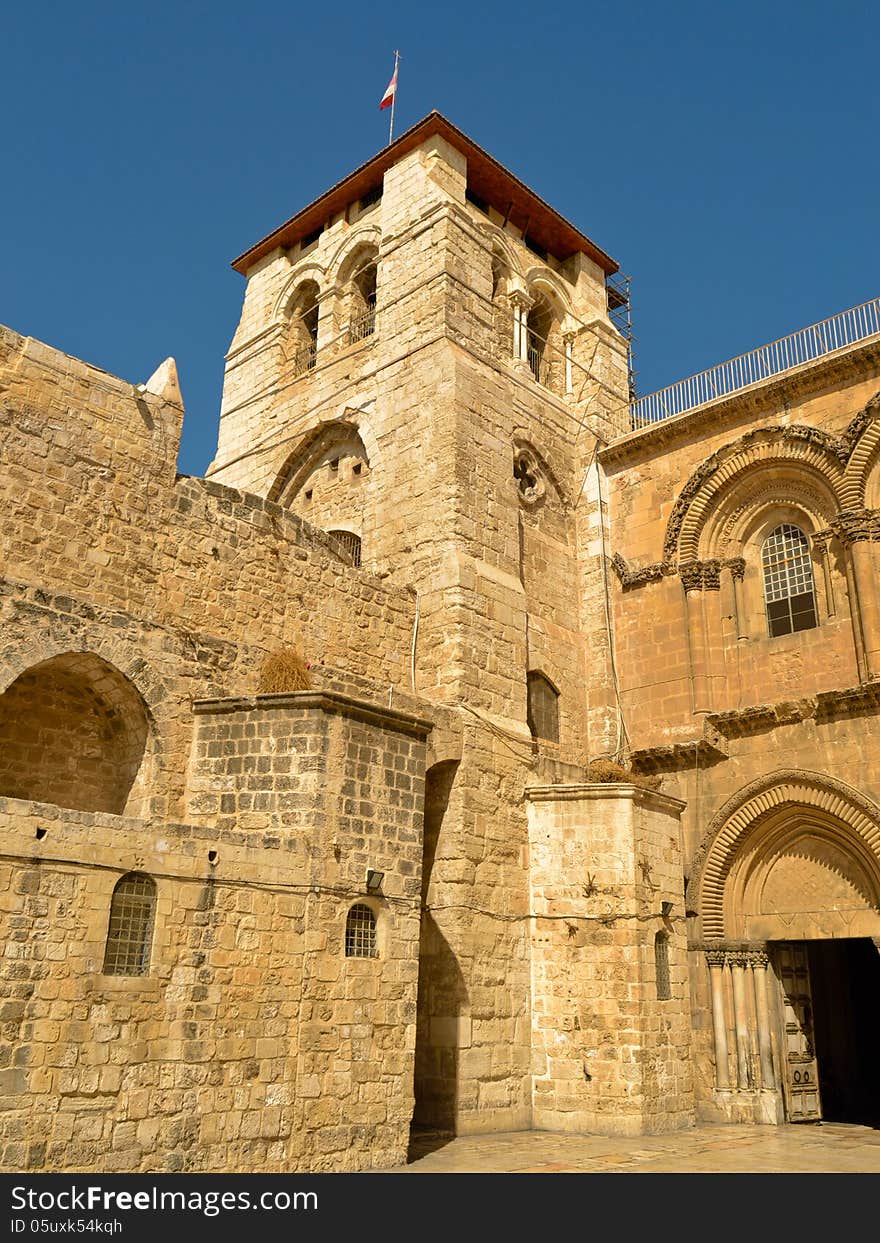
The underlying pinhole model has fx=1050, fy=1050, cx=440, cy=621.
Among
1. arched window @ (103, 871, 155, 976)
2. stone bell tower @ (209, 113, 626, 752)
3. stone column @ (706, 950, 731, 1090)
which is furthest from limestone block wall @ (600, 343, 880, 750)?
arched window @ (103, 871, 155, 976)

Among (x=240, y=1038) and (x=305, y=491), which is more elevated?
(x=305, y=491)

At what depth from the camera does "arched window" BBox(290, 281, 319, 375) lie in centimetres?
1914

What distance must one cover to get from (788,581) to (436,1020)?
24.4ft

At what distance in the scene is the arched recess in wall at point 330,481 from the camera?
15828 millimetres

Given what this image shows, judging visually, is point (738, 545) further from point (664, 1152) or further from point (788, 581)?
point (664, 1152)

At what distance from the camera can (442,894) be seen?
1215 centimetres

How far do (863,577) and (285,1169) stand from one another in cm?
950

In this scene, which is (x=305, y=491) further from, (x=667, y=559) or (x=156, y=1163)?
(x=156, y=1163)

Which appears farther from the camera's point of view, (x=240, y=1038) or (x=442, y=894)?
(x=442, y=894)

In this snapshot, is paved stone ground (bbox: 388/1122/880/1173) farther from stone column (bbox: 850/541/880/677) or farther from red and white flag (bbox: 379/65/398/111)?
red and white flag (bbox: 379/65/398/111)

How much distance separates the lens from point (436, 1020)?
11828 millimetres

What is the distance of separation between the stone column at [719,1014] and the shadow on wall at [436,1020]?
3555 millimetres

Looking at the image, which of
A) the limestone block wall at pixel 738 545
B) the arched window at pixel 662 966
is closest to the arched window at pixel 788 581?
the limestone block wall at pixel 738 545
